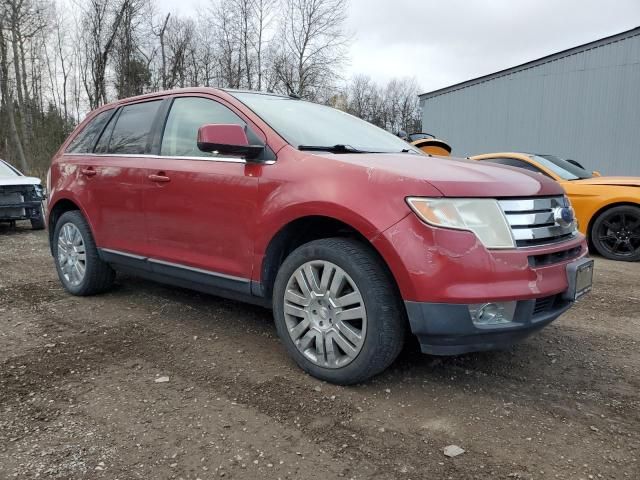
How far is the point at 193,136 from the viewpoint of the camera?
11.7 feet

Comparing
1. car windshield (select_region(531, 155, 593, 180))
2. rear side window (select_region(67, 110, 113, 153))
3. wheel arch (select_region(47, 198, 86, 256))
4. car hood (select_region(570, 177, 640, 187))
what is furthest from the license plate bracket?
car windshield (select_region(531, 155, 593, 180))

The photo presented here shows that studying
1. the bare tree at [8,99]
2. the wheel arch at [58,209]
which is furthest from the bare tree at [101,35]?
the wheel arch at [58,209]

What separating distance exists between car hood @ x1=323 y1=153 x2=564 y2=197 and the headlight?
0.15ft

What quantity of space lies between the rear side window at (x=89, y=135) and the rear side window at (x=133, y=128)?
19cm

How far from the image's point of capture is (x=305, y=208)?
2.77 m

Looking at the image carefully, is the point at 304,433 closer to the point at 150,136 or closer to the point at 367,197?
the point at 367,197

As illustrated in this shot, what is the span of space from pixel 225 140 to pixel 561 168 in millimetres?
6152

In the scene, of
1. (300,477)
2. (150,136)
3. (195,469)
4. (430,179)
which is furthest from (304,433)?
(150,136)

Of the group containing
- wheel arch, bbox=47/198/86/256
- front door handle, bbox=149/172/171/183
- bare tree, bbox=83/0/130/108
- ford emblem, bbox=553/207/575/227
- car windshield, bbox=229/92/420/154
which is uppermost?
bare tree, bbox=83/0/130/108

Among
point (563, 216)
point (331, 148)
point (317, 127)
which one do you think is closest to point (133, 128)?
point (317, 127)

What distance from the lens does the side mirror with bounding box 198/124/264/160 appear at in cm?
294

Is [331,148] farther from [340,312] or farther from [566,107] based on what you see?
[566,107]

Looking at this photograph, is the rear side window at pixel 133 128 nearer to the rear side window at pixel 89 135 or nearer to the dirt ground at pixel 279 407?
the rear side window at pixel 89 135

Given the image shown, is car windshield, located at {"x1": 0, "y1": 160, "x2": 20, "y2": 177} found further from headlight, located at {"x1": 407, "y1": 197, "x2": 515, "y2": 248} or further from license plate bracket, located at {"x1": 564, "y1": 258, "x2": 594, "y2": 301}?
license plate bracket, located at {"x1": 564, "y1": 258, "x2": 594, "y2": 301}
